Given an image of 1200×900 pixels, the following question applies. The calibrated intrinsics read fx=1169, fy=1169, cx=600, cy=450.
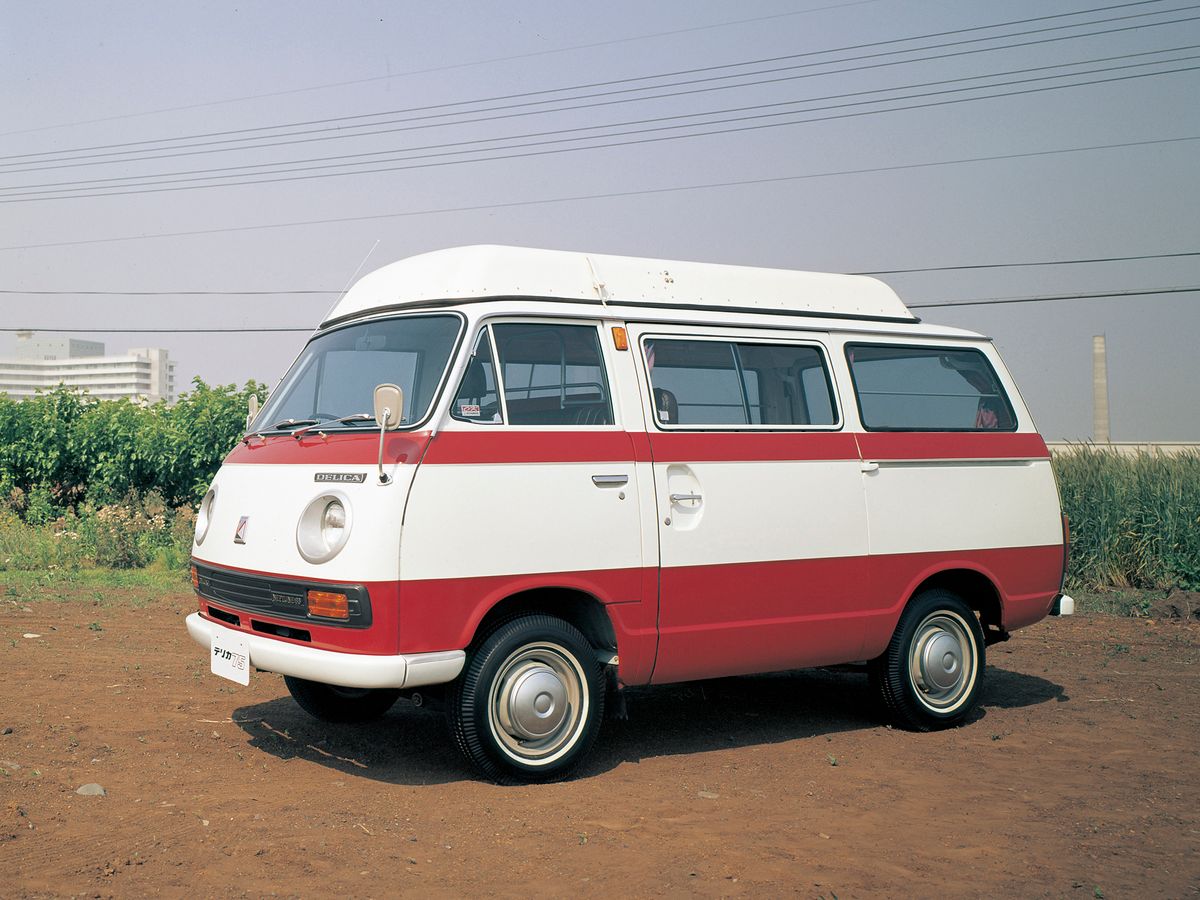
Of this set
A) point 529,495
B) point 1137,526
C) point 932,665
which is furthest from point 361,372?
point 1137,526

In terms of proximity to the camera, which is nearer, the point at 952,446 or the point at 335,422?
the point at 335,422

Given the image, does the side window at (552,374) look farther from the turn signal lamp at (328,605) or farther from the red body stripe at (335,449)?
the turn signal lamp at (328,605)

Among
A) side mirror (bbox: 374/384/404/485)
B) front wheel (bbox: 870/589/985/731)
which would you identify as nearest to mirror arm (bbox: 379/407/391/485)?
side mirror (bbox: 374/384/404/485)

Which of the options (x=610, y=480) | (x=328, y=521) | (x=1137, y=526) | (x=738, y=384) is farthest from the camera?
(x=1137, y=526)

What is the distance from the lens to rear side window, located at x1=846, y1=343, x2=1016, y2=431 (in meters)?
7.55

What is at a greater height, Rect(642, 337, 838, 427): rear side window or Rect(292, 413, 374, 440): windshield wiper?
Rect(642, 337, 838, 427): rear side window

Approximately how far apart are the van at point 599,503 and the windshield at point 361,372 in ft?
0.06

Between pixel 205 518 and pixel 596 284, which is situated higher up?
pixel 596 284

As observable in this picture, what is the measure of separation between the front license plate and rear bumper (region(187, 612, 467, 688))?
0.45ft

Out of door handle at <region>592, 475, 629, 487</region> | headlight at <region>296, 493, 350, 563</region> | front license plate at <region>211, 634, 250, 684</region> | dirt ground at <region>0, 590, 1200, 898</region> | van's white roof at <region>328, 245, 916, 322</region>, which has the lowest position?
dirt ground at <region>0, 590, 1200, 898</region>

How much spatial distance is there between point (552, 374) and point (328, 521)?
1.44m

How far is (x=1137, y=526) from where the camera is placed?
14898 mm

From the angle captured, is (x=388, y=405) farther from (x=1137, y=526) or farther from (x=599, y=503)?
(x=1137, y=526)

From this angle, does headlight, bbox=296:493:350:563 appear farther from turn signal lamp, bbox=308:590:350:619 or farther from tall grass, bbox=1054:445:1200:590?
tall grass, bbox=1054:445:1200:590
